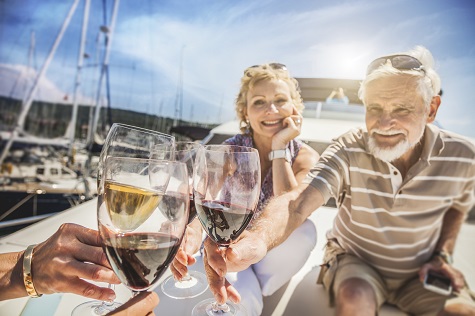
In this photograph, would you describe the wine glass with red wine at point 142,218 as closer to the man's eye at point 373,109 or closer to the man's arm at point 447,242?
the man's eye at point 373,109

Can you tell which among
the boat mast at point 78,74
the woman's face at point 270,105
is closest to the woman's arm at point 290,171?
the woman's face at point 270,105

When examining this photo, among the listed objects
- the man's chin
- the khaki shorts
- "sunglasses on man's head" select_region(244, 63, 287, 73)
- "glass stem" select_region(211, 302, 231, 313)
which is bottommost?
the khaki shorts

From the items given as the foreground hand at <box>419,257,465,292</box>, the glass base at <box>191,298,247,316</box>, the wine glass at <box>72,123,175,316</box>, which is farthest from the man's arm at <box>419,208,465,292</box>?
the wine glass at <box>72,123,175,316</box>

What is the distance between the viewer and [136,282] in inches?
18.6

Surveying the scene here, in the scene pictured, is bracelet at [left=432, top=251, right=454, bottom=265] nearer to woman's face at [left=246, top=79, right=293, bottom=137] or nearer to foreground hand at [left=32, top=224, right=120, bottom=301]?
woman's face at [left=246, top=79, right=293, bottom=137]

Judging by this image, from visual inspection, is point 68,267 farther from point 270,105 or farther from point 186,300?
point 270,105

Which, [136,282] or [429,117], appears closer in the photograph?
[136,282]

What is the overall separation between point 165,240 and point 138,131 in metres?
0.63

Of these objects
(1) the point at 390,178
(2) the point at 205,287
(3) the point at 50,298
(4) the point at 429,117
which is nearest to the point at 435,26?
(4) the point at 429,117

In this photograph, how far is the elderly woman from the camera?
1.16m

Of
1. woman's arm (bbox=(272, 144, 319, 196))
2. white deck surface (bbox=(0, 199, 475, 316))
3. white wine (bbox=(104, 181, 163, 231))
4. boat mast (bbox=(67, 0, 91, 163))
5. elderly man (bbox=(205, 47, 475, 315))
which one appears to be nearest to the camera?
white wine (bbox=(104, 181, 163, 231))

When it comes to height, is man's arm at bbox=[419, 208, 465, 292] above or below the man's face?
below

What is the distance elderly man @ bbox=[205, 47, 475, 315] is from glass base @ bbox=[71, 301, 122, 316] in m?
0.70

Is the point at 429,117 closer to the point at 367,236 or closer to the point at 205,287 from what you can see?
the point at 367,236
